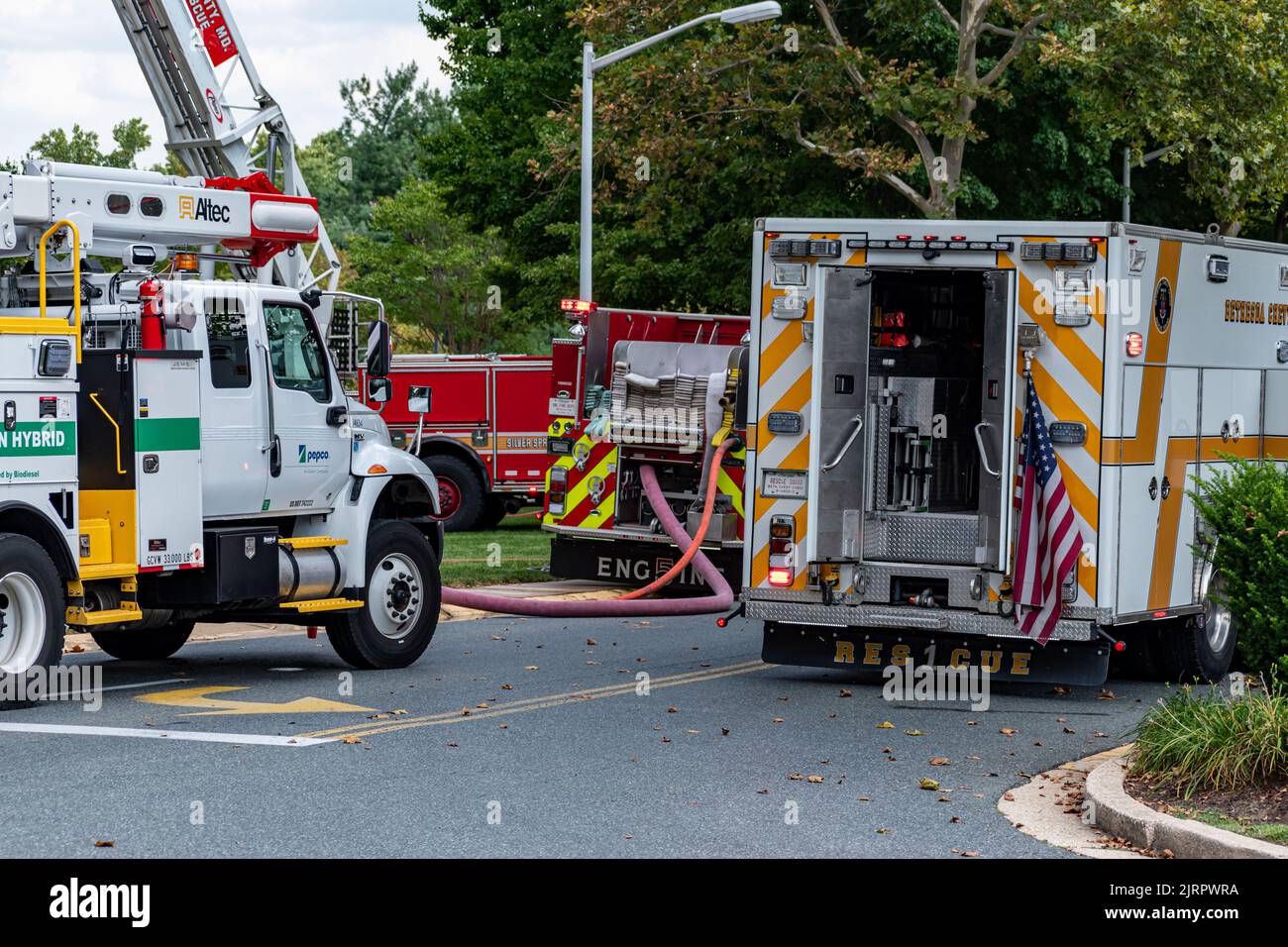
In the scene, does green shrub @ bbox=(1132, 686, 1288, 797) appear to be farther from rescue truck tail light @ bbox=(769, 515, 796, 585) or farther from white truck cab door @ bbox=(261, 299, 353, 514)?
white truck cab door @ bbox=(261, 299, 353, 514)

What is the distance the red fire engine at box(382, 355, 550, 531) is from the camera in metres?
27.2

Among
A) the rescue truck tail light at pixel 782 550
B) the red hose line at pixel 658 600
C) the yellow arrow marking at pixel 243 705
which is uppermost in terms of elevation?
the rescue truck tail light at pixel 782 550

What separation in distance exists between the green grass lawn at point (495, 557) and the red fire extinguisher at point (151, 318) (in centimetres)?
760

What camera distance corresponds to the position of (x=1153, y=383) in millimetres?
12211

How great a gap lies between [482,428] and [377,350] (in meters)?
14.0

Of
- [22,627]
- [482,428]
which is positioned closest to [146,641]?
[22,627]

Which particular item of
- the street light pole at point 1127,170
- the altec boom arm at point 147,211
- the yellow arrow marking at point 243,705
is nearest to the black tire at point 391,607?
the yellow arrow marking at point 243,705

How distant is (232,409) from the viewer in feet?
40.1

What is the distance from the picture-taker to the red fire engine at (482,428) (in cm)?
2720

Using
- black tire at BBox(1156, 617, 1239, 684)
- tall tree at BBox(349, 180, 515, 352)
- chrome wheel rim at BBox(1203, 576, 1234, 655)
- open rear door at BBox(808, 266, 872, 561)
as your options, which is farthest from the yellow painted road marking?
tall tree at BBox(349, 180, 515, 352)

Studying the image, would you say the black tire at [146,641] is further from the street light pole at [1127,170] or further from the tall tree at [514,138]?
the tall tree at [514,138]

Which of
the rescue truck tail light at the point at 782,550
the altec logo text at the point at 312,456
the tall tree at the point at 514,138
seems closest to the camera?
the rescue truck tail light at the point at 782,550
